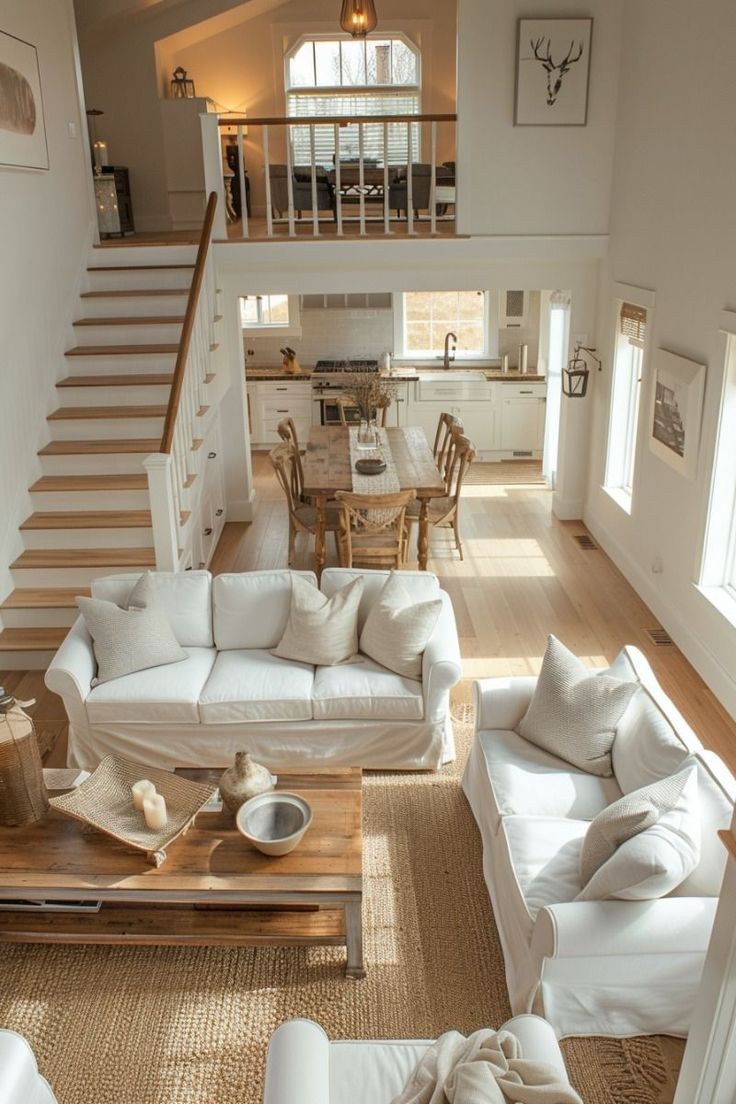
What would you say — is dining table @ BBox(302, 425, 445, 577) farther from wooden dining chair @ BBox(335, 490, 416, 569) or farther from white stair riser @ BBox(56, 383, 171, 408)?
white stair riser @ BBox(56, 383, 171, 408)

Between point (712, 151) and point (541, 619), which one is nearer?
point (712, 151)

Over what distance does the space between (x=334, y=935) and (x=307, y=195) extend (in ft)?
22.8

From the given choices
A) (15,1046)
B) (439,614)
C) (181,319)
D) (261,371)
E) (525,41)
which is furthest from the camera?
(261,371)

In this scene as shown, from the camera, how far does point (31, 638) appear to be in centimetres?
550

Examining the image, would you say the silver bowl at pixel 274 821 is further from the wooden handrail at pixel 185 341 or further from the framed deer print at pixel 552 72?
the framed deer print at pixel 552 72

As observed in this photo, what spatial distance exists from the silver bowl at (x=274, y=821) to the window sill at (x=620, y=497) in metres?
4.34

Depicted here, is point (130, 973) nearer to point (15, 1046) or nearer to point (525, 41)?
point (15, 1046)

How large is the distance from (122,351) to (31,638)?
8.21 ft

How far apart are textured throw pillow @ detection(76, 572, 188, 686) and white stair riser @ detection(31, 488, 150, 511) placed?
171cm

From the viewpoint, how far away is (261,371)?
1074cm

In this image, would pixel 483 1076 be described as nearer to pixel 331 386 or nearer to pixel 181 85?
pixel 331 386

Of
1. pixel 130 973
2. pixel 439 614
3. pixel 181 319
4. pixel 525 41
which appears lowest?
pixel 130 973

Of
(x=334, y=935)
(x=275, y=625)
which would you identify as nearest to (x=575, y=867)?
(x=334, y=935)

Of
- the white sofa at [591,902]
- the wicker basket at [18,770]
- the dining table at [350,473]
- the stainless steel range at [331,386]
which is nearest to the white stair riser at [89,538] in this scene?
the dining table at [350,473]
